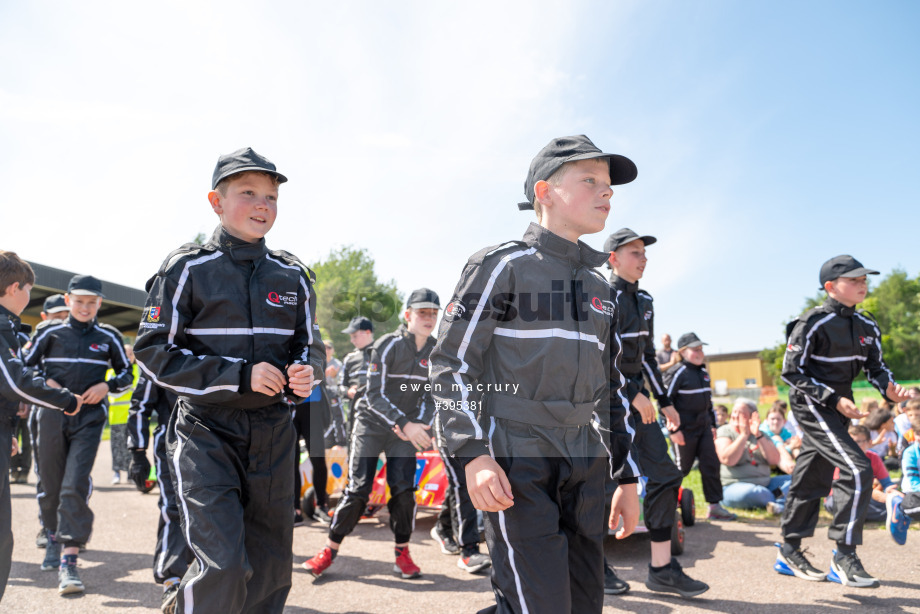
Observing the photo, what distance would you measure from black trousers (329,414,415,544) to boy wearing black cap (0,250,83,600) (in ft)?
7.48

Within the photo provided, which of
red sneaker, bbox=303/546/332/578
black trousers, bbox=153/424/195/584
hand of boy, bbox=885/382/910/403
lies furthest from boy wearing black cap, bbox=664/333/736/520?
black trousers, bbox=153/424/195/584

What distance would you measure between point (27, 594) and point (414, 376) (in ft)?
11.8

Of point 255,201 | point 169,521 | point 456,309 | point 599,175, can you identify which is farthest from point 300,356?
point 169,521

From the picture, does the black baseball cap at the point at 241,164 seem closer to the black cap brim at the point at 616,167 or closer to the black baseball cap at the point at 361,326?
the black cap brim at the point at 616,167

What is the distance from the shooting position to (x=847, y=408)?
494 cm

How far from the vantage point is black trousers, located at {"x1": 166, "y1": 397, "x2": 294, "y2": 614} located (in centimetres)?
261

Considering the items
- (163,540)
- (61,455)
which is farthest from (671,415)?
(61,455)

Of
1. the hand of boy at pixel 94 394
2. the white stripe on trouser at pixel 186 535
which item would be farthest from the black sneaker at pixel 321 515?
the white stripe on trouser at pixel 186 535

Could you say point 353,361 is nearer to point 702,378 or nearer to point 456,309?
Answer: point 702,378

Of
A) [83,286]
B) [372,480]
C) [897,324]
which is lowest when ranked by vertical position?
[372,480]

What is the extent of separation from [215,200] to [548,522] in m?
2.24

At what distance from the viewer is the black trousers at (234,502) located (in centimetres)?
261

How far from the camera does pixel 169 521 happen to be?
4781 millimetres

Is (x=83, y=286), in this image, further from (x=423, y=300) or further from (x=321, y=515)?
(x=321, y=515)
